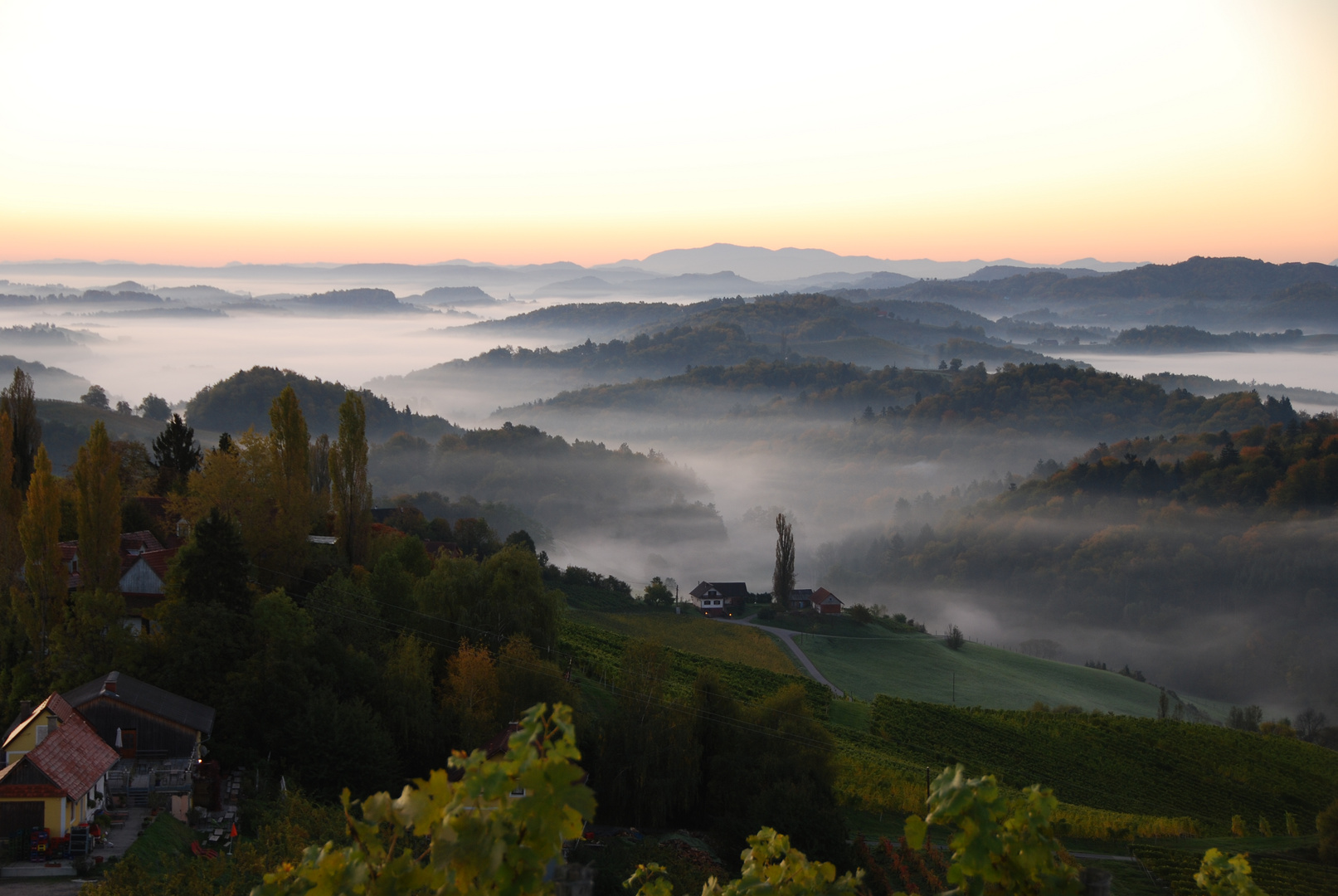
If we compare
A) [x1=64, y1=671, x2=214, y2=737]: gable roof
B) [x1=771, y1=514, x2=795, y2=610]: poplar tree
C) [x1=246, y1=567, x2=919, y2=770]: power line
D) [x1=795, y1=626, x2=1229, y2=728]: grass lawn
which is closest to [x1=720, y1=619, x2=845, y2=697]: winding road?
[x1=795, y1=626, x2=1229, y2=728]: grass lawn

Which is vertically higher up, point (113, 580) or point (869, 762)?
point (113, 580)

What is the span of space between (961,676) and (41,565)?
70553mm

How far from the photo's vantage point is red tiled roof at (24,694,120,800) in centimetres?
2111

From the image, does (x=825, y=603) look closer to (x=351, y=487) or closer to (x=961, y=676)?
(x=961, y=676)

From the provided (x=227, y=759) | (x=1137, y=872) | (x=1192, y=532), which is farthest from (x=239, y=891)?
(x=1192, y=532)

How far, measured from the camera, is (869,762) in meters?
45.1

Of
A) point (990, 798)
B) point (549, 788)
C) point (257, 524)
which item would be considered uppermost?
point (549, 788)

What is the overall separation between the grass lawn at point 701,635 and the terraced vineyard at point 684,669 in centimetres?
434

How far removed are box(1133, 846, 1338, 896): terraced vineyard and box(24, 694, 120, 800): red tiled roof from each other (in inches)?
1441

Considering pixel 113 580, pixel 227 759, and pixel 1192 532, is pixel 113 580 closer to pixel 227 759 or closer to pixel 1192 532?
pixel 227 759

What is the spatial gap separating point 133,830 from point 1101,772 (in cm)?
5268

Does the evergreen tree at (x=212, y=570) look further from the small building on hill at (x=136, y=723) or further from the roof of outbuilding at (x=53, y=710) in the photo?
the roof of outbuilding at (x=53, y=710)

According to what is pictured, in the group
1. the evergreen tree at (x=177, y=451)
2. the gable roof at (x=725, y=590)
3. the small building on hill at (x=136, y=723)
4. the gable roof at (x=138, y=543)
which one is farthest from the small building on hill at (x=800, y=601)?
the small building on hill at (x=136, y=723)

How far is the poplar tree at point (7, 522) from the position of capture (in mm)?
32688
